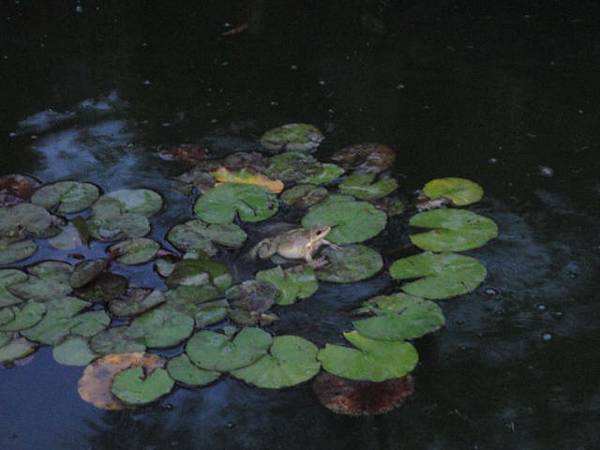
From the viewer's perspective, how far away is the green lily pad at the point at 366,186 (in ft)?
10.4

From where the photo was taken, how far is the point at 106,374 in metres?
2.47

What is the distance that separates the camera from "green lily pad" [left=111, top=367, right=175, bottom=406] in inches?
94.7

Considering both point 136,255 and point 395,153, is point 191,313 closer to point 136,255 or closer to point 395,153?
point 136,255

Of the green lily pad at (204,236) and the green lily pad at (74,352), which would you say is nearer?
the green lily pad at (74,352)

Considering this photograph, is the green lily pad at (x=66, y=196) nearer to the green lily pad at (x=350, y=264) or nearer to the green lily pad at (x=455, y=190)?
the green lily pad at (x=350, y=264)

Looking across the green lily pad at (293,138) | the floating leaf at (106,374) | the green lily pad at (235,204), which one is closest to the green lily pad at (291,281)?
the green lily pad at (235,204)

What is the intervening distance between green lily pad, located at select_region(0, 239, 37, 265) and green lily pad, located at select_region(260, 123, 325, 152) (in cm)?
97

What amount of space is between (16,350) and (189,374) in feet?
1.63

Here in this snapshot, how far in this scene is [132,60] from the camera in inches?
166

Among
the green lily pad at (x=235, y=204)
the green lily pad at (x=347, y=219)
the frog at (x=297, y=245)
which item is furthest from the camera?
the green lily pad at (x=235, y=204)

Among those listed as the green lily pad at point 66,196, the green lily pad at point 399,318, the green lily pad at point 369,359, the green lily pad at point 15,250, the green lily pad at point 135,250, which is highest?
the green lily pad at point 66,196

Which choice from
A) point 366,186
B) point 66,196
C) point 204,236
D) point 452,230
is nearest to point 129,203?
point 66,196

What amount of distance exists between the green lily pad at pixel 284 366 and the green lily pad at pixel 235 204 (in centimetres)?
62

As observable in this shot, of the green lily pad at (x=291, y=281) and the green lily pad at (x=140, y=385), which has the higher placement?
the green lily pad at (x=291, y=281)
